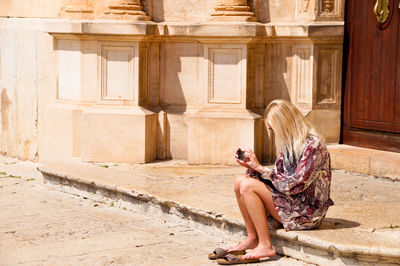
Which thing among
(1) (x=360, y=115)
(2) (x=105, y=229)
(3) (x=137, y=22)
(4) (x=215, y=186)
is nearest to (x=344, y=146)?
(1) (x=360, y=115)

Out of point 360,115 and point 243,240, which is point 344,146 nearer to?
point 360,115

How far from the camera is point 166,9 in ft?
31.8

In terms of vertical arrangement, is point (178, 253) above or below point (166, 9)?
below

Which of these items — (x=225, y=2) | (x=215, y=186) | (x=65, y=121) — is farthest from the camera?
(x=65, y=121)

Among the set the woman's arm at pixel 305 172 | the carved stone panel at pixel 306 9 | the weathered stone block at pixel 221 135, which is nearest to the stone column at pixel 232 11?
the carved stone panel at pixel 306 9

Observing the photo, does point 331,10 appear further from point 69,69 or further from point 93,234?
point 93,234

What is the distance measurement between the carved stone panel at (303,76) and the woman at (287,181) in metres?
3.44

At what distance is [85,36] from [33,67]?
124 centimetres

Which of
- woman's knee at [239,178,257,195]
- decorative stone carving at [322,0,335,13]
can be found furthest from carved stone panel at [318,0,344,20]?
woman's knee at [239,178,257,195]

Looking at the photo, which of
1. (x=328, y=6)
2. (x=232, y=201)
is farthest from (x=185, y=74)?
(x=232, y=201)

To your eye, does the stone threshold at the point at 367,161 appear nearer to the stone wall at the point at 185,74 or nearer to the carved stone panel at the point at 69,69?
the stone wall at the point at 185,74

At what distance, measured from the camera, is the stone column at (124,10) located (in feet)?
31.1

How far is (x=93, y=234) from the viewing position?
6.87 metres

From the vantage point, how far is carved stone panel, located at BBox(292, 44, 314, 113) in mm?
9344
